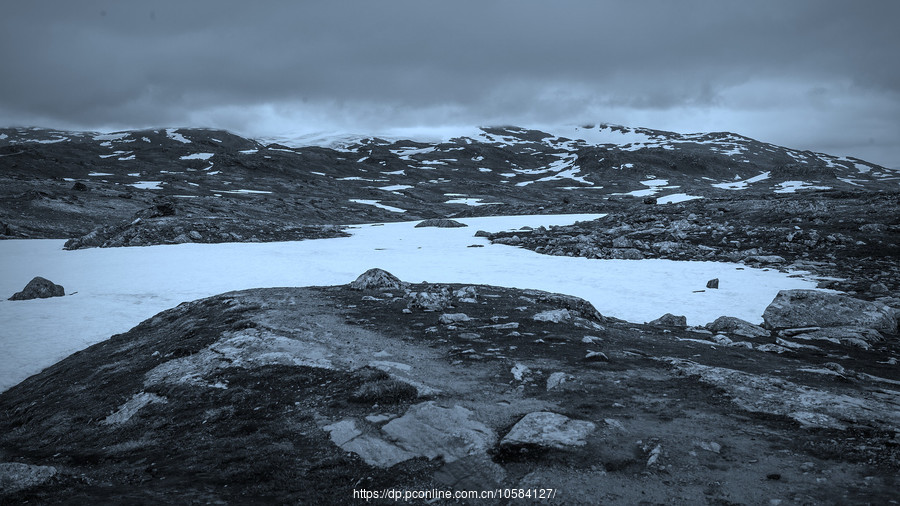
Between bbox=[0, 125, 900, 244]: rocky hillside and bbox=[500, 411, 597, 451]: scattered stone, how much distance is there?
41.6m

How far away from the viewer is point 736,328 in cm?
1346

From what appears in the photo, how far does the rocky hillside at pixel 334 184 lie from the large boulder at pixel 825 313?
134ft

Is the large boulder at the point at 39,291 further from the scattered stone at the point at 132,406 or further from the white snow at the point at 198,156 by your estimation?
the white snow at the point at 198,156

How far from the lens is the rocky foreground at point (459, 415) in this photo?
17.7 ft

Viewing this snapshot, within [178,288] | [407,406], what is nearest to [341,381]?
[407,406]

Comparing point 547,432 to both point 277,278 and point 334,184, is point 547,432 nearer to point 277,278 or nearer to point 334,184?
point 277,278

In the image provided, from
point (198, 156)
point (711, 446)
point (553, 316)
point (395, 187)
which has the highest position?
point (198, 156)

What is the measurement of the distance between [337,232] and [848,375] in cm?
4538

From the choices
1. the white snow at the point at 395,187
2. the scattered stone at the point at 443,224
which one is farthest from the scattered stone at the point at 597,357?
the white snow at the point at 395,187

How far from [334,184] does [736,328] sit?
12594 centimetres

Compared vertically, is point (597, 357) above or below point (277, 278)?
above

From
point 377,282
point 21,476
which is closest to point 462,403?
point 21,476

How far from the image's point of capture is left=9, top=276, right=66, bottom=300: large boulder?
20.9 meters

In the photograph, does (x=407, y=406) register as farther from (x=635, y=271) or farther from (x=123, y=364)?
(x=635, y=271)
